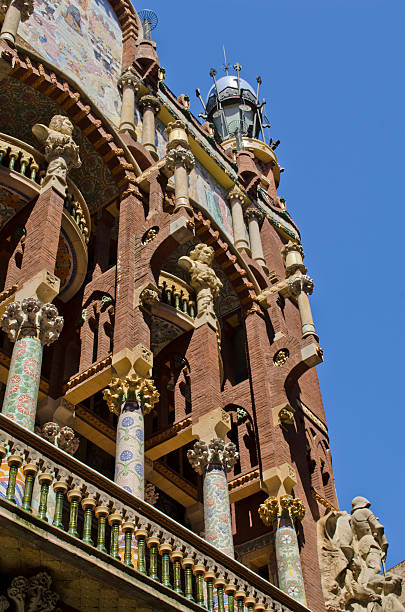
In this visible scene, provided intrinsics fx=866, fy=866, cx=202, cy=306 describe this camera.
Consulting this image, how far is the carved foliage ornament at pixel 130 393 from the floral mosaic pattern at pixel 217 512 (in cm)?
137

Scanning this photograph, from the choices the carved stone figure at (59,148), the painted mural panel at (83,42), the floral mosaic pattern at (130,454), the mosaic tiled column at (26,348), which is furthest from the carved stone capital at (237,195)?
the mosaic tiled column at (26,348)

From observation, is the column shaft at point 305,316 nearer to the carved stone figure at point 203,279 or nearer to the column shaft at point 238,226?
the carved stone figure at point 203,279

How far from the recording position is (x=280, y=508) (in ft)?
44.4

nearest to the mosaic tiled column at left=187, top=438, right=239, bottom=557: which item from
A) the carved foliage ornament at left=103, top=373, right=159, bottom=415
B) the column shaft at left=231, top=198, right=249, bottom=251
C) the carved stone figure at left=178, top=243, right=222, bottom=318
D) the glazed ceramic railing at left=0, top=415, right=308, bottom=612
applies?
the carved foliage ornament at left=103, top=373, right=159, bottom=415

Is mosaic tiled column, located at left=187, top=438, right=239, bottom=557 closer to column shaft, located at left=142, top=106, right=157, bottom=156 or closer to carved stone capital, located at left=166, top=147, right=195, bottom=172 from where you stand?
carved stone capital, located at left=166, top=147, right=195, bottom=172

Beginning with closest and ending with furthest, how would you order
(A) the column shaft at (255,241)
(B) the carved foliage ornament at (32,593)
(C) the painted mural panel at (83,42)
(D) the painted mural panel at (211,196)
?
(B) the carved foliage ornament at (32,593) < (C) the painted mural panel at (83,42) < (D) the painted mural panel at (211,196) < (A) the column shaft at (255,241)

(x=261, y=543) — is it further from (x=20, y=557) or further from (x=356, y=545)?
(x=20, y=557)

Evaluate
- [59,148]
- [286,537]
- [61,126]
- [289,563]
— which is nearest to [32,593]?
[289,563]

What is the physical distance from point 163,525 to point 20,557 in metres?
1.99

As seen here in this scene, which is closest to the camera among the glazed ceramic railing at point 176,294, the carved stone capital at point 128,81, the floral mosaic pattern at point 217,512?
the floral mosaic pattern at point 217,512

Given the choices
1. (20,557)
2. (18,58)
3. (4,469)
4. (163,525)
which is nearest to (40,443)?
(4,469)

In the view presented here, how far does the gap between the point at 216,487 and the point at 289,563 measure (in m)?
2.07

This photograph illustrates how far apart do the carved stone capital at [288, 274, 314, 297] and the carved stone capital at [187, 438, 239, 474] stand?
200 inches

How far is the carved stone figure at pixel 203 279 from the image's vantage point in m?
14.7
